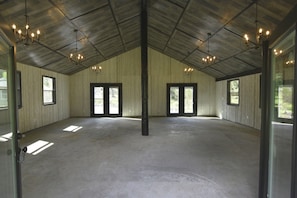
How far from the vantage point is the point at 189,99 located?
13148 millimetres

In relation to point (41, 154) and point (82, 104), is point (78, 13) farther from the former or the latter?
point (82, 104)

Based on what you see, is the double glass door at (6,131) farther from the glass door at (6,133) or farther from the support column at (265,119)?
Answer: the support column at (265,119)

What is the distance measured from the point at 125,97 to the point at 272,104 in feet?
36.2

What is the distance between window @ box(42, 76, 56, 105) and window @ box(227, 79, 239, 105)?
28.8 ft

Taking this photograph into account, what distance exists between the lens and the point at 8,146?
180cm

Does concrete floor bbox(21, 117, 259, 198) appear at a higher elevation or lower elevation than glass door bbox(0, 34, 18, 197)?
lower

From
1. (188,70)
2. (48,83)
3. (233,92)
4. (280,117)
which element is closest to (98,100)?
(48,83)

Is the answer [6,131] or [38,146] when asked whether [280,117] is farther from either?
[38,146]

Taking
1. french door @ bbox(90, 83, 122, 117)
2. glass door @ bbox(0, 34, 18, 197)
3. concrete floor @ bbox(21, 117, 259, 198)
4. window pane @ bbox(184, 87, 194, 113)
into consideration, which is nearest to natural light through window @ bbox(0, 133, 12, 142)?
glass door @ bbox(0, 34, 18, 197)

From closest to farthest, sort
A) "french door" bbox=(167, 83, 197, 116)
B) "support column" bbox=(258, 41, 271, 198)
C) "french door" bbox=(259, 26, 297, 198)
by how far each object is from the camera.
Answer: "french door" bbox=(259, 26, 297, 198) < "support column" bbox=(258, 41, 271, 198) < "french door" bbox=(167, 83, 197, 116)

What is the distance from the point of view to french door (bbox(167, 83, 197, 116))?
13.0m

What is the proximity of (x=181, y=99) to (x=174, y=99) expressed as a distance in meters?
0.42

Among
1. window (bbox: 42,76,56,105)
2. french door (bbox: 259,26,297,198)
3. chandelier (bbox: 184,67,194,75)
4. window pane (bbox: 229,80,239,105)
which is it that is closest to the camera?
french door (bbox: 259,26,297,198)

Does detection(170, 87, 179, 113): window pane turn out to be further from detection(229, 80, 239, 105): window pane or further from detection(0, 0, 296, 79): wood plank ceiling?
detection(229, 80, 239, 105): window pane
